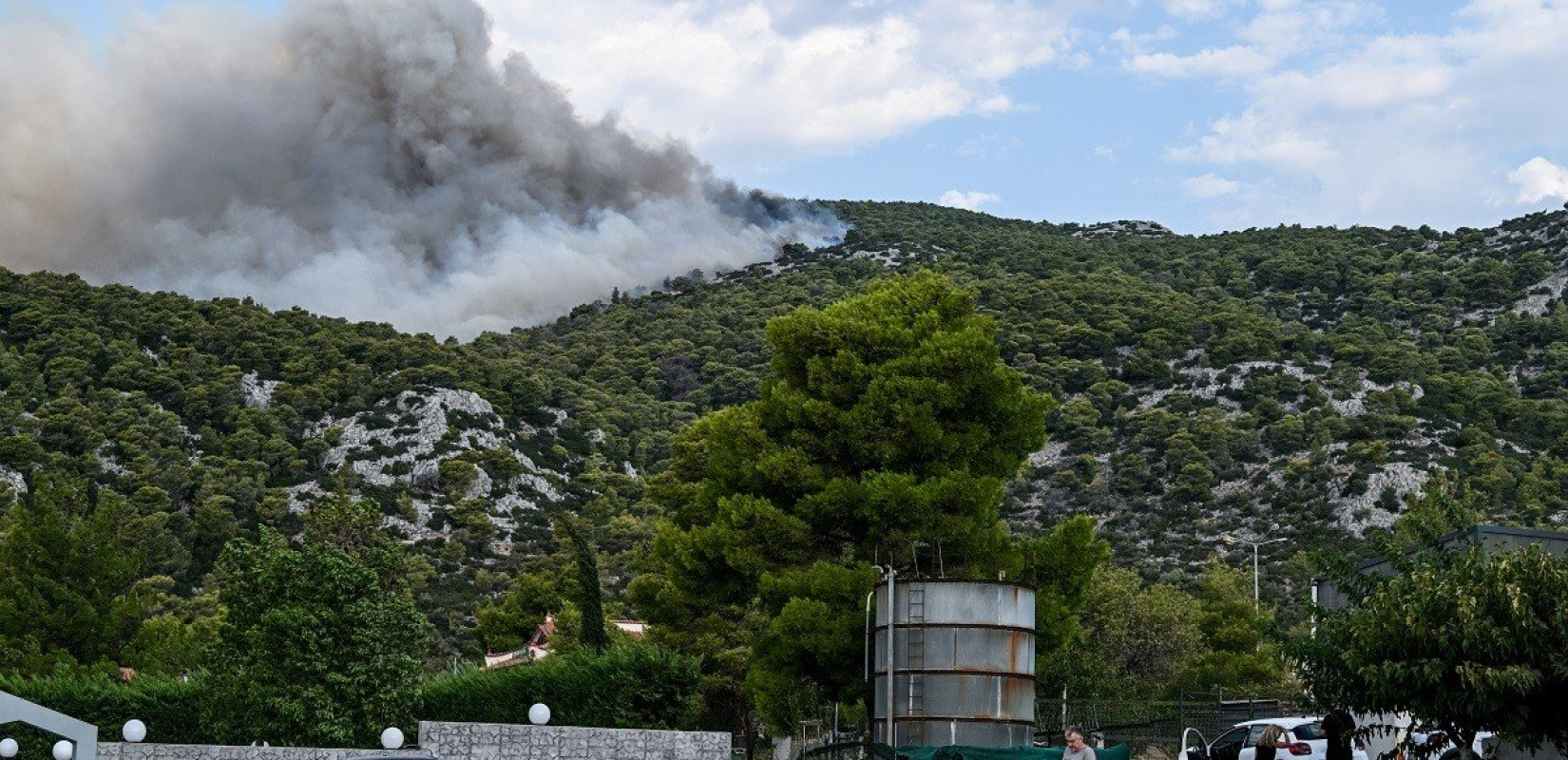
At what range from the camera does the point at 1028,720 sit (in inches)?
1193

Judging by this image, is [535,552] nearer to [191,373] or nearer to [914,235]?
[191,373]

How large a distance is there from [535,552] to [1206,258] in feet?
223

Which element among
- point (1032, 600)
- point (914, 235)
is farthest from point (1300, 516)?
point (914, 235)

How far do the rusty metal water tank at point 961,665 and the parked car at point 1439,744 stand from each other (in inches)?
267

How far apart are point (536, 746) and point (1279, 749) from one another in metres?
12.4

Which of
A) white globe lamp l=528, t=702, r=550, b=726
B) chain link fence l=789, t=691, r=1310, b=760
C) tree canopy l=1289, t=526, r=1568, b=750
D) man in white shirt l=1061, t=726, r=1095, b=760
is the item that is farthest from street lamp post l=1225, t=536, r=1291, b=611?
man in white shirt l=1061, t=726, r=1095, b=760

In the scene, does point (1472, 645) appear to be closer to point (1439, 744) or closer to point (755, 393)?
point (1439, 744)

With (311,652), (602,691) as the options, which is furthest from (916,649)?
(311,652)

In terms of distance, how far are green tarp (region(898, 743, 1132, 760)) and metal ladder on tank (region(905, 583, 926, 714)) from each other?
296cm

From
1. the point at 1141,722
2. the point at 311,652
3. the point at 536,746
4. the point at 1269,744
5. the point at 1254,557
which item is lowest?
the point at 536,746

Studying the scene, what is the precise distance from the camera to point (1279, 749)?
2925cm

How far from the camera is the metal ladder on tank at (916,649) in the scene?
30.0 m

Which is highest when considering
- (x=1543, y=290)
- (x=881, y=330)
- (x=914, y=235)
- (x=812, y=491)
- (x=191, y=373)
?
(x=914, y=235)

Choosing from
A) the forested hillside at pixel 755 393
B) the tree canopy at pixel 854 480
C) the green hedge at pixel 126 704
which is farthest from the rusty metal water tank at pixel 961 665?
the forested hillside at pixel 755 393
